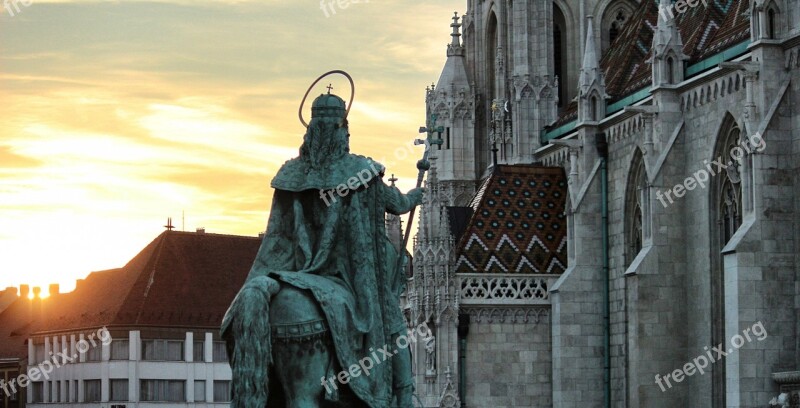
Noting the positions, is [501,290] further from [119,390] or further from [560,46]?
[119,390]

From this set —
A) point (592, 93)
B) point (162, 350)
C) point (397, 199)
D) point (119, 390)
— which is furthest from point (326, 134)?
point (119, 390)

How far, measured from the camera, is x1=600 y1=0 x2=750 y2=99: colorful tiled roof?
3816 centimetres

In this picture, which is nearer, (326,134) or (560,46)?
(326,134)

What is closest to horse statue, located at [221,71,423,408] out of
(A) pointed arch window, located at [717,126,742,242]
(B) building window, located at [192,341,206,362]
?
(A) pointed arch window, located at [717,126,742,242]

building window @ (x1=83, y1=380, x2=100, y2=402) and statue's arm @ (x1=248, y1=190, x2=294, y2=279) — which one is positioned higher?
statue's arm @ (x1=248, y1=190, x2=294, y2=279)

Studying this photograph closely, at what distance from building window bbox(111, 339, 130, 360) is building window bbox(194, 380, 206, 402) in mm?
2925

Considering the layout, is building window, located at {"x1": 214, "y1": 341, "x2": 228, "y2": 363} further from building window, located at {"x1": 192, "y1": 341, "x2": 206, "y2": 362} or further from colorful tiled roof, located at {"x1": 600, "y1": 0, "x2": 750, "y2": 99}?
colorful tiled roof, located at {"x1": 600, "y1": 0, "x2": 750, "y2": 99}

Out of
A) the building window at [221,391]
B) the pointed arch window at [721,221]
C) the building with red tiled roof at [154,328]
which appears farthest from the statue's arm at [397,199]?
the building window at [221,391]

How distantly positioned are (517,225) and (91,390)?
30247mm

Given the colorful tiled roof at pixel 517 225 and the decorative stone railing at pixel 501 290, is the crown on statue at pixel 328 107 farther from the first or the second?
the colorful tiled roof at pixel 517 225

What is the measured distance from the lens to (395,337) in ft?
39.6

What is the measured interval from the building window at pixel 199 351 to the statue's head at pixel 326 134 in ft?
185

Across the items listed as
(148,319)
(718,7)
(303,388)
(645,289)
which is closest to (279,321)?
Result: (303,388)

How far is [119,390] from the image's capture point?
67562 millimetres
